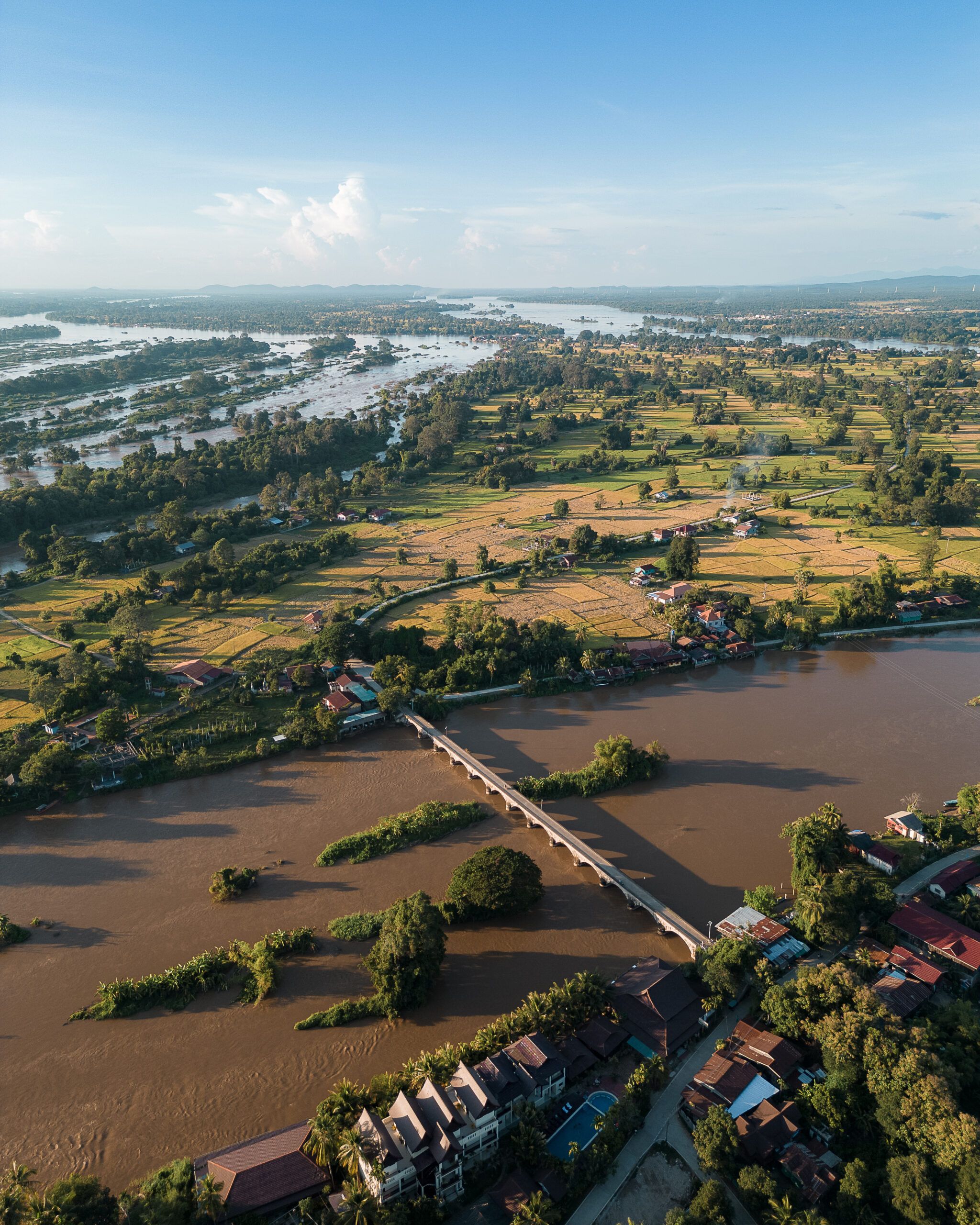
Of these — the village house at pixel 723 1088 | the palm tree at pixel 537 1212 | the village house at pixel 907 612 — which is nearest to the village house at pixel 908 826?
the village house at pixel 723 1088

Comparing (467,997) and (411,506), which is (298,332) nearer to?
(411,506)

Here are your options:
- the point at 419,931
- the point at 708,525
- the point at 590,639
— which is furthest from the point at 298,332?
the point at 419,931

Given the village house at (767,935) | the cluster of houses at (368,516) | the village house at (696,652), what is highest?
the cluster of houses at (368,516)

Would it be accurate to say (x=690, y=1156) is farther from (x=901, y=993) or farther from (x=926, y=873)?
(x=926, y=873)

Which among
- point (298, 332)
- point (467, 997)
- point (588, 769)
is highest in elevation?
point (298, 332)

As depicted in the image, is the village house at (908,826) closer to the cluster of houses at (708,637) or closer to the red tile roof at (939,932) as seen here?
the red tile roof at (939,932)

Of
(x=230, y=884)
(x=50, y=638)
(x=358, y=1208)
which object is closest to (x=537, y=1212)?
(x=358, y=1208)
